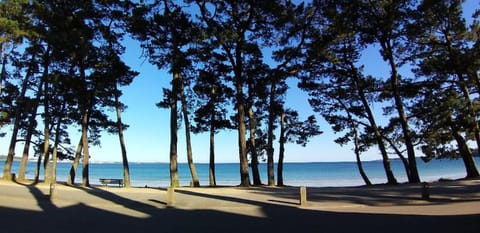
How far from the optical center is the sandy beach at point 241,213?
8.95m

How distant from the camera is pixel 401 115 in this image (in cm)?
2323

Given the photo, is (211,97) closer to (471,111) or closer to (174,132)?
(174,132)

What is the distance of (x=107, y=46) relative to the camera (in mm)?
24625

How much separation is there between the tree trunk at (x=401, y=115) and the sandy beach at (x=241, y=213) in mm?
7052

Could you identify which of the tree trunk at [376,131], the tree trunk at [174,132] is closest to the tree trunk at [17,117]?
the tree trunk at [174,132]

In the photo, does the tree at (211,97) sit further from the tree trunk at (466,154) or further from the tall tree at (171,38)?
the tree trunk at (466,154)

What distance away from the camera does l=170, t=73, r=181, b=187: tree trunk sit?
2270 cm

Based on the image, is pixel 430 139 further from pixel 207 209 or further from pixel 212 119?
pixel 207 209

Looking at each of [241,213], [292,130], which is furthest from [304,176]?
[241,213]

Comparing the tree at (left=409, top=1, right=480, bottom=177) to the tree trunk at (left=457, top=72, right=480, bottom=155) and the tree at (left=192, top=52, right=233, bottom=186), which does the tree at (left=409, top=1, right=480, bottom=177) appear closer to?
the tree trunk at (left=457, top=72, right=480, bottom=155)

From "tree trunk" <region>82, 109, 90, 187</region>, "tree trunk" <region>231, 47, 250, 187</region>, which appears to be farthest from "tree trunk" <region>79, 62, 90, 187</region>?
"tree trunk" <region>231, 47, 250, 187</region>

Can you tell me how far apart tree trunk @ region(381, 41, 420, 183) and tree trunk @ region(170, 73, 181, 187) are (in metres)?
12.4

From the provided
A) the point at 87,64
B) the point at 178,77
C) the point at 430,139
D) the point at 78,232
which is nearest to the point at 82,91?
the point at 87,64

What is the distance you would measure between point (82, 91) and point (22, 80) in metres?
6.40
